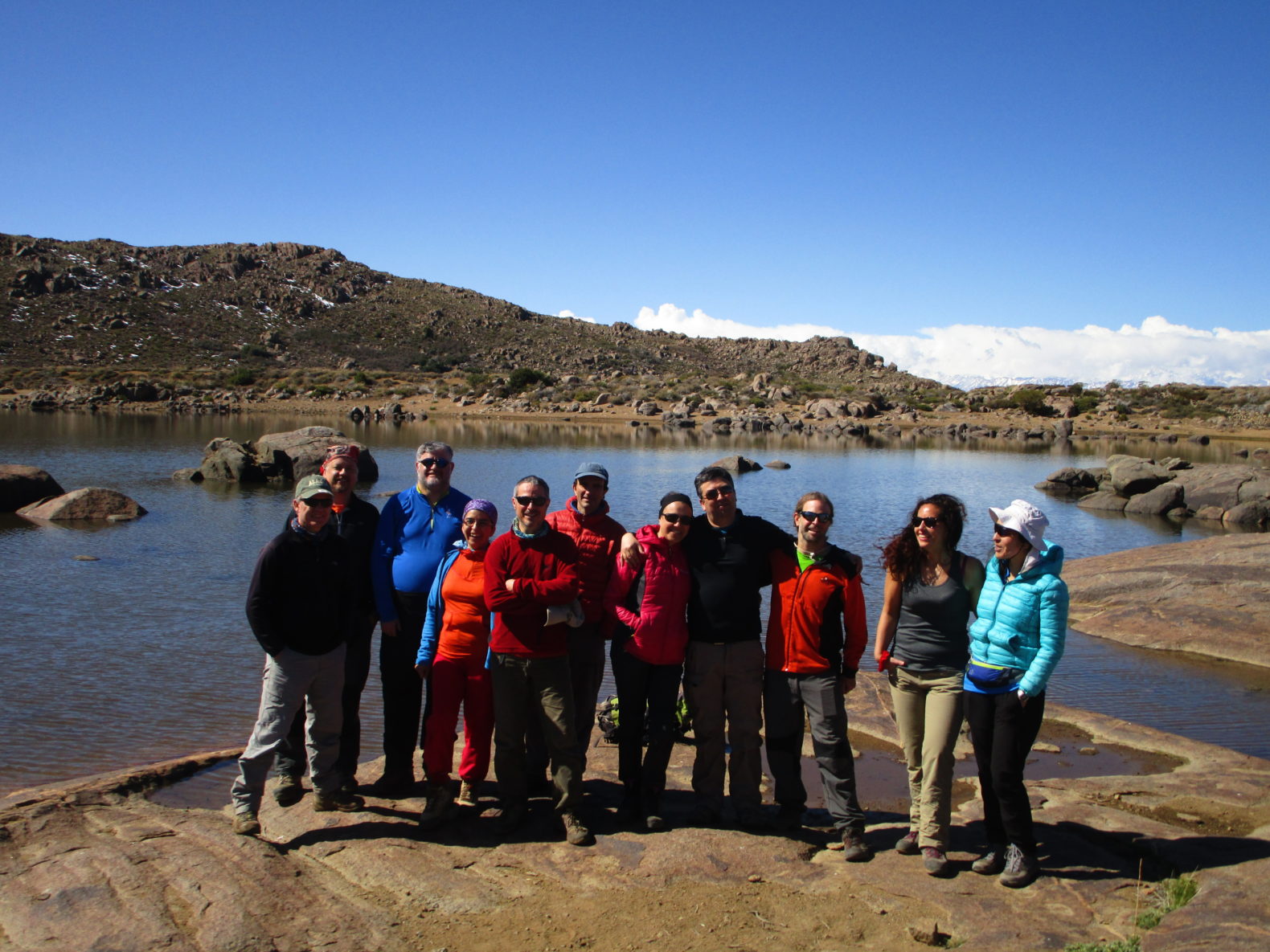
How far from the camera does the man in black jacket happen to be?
5.52m

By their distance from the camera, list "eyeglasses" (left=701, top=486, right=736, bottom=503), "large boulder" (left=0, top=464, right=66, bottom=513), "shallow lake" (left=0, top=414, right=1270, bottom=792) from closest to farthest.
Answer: "eyeglasses" (left=701, top=486, right=736, bottom=503), "shallow lake" (left=0, top=414, right=1270, bottom=792), "large boulder" (left=0, top=464, right=66, bottom=513)

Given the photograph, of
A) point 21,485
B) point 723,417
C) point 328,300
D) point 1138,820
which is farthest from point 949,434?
point 328,300

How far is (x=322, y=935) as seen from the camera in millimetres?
4078

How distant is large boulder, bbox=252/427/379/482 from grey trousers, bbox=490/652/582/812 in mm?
21405

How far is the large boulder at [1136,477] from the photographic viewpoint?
88.6 feet

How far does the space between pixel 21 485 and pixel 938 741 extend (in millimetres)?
20360

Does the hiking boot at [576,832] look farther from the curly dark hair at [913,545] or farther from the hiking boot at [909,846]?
the curly dark hair at [913,545]

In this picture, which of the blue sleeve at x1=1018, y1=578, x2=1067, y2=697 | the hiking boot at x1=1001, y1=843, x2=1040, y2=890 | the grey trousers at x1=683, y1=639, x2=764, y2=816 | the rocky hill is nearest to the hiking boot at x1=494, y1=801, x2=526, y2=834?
the grey trousers at x1=683, y1=639, x2=764, y2=816

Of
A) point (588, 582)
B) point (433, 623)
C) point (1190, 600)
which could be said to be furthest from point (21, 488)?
point (1190, 600)

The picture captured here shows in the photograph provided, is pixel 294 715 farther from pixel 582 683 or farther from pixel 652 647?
pixel 652 647

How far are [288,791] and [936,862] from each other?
12.1ft

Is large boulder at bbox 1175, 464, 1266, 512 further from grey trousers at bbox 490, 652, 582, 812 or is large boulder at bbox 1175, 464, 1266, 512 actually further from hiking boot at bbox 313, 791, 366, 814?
hiking boot at bbox 313, 791, 366, 814

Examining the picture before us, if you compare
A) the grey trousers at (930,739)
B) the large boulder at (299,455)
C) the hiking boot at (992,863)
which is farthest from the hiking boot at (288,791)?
the large boulder at (299,455)

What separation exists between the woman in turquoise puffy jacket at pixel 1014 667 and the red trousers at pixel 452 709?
9.01 feet
